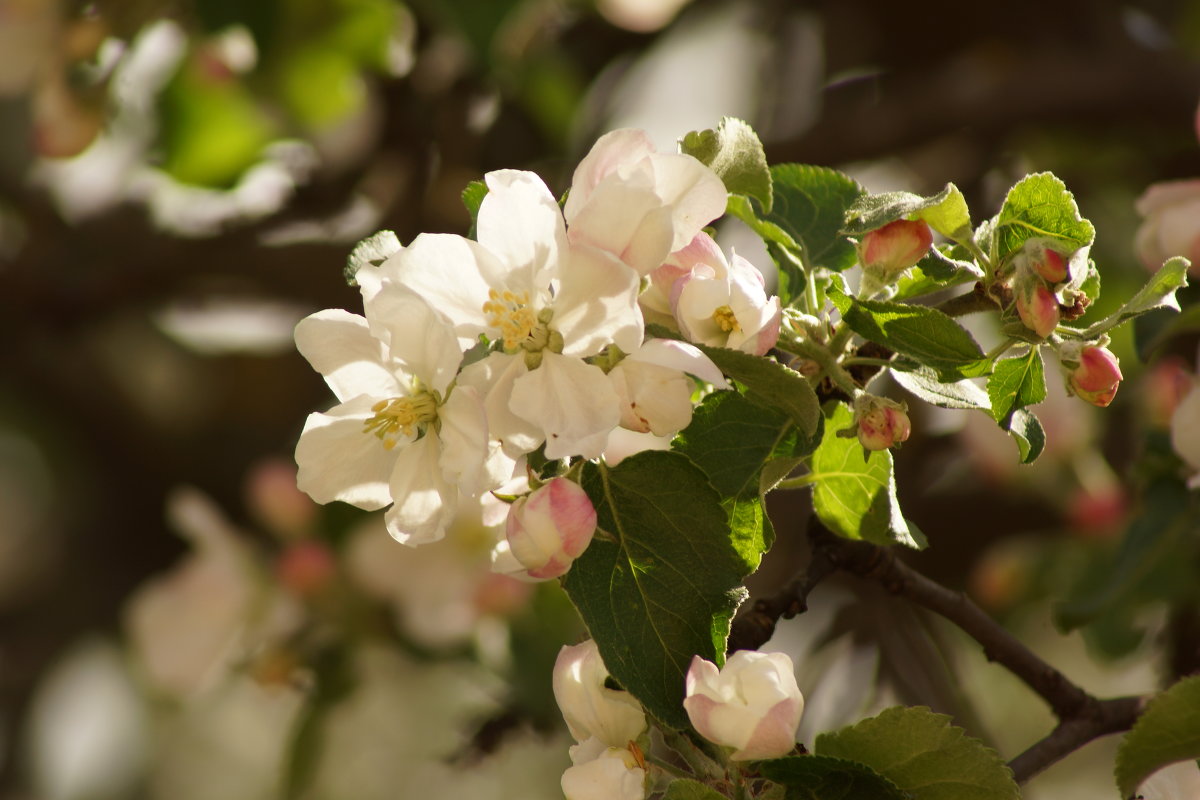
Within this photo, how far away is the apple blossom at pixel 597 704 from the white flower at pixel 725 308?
0.62 feet

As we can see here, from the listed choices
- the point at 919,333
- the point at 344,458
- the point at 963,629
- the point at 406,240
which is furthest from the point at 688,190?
the point at 406,240

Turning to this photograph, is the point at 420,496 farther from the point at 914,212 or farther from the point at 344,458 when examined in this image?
the point at 914,212

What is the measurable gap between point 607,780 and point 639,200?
311 mm

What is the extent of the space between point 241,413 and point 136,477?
0.38 meters

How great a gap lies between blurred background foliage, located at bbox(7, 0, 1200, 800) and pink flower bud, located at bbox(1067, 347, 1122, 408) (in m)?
0.29

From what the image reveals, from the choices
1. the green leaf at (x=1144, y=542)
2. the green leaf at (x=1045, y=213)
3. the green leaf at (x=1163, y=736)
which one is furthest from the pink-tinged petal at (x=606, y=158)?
the green leaf at (x=1144, y=542)

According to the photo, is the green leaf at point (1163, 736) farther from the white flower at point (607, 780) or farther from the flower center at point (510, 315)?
the flower center at point (510, 315)

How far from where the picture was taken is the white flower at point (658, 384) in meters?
0.65

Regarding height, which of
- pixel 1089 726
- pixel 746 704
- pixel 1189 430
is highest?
pixel 746 704

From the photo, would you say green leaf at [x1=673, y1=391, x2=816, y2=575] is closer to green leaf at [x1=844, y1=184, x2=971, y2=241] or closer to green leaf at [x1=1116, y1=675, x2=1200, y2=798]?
green leaf at [x1=844, y1=184, x2=971, y2=241]

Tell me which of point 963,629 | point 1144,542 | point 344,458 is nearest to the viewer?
point 344,458

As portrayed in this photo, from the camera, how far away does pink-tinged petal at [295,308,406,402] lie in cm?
72

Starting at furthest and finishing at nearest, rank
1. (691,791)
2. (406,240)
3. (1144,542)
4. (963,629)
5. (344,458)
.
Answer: (406,240)
(1144,542)
(963,629)
(344,458)
(691,791)

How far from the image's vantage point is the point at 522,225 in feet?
2.22
